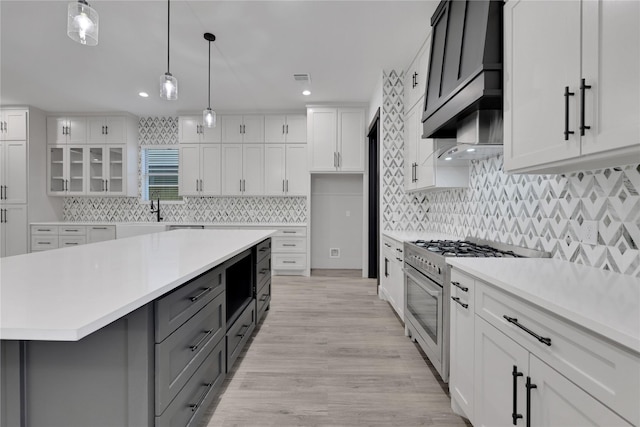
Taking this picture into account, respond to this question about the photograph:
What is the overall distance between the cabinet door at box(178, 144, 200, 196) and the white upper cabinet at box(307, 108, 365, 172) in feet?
6.70

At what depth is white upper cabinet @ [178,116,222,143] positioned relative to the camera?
5590 mm

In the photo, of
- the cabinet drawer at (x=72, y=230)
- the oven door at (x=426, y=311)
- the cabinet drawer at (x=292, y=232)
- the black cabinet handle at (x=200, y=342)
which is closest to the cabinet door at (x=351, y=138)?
the cabinet drawer at (x=292, y=232)

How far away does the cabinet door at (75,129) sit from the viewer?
568 centimetres

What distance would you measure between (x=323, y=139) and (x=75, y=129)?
4.44 meters

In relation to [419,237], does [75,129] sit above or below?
above

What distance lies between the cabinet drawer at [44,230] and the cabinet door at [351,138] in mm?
5008

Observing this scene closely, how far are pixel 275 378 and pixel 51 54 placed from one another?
419cm

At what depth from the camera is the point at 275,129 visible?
18.3ft

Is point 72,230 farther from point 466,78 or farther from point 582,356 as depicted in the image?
point 582,356

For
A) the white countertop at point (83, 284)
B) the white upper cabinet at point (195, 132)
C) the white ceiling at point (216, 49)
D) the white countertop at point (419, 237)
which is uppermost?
the white ceiling at point (216, 49)

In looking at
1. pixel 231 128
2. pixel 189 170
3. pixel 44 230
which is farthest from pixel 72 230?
pixel 231 128

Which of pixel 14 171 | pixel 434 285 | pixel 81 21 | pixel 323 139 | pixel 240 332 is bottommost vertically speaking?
pixel 240 332

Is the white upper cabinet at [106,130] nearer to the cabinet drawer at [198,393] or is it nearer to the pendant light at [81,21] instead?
the pendant light at [81,21]

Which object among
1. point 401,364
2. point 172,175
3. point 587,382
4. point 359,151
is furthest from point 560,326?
point 172,175
